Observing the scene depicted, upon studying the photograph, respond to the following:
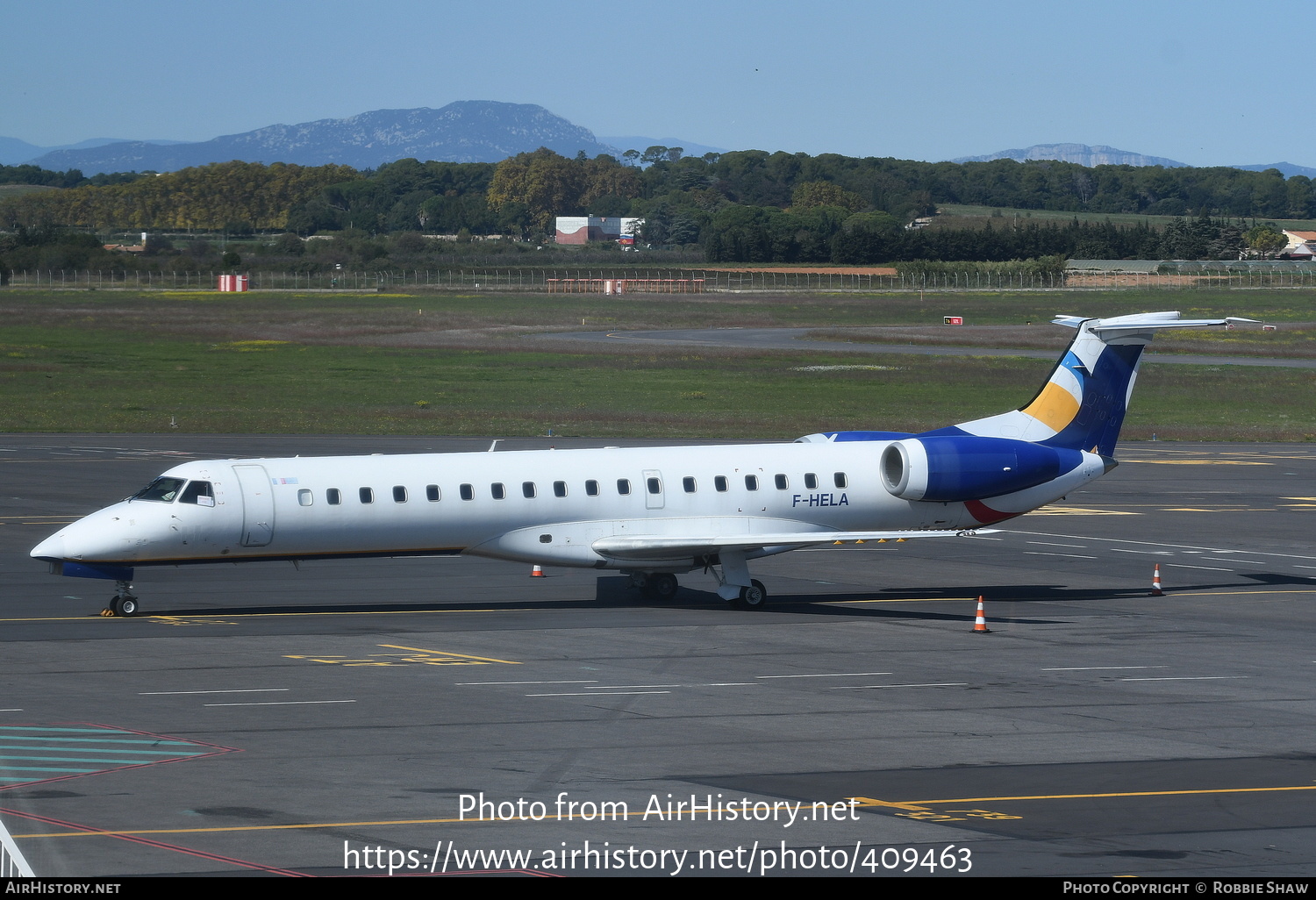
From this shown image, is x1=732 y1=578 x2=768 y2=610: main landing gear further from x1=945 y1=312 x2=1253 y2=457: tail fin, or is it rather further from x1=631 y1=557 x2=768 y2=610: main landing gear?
x1=945 y1=312 x2=1253 y2=457: tail fin

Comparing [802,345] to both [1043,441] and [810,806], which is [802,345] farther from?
[810,806]

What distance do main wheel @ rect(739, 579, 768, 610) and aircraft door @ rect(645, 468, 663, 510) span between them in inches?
92.4

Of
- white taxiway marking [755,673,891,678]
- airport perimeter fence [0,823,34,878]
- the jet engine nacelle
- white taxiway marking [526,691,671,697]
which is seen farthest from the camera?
the jet engine nacelle

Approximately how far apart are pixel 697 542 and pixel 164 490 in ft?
32.2

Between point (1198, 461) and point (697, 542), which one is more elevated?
point (697, 542)

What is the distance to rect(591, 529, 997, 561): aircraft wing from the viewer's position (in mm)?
29203

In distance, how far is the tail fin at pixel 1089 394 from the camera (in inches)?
1321

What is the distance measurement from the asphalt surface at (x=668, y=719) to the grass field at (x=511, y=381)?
1100 inches

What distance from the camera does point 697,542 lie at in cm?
2925

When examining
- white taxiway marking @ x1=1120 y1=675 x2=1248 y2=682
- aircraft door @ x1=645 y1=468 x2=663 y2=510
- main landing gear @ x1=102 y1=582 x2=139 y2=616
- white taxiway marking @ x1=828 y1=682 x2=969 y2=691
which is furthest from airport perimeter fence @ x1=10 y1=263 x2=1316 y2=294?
white taxiway marking @ x1=828 y1=682 x2=969 y2=691

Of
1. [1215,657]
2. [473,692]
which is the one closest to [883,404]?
[1215,657]

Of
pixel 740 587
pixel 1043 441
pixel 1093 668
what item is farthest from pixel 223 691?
pixel 1043 441

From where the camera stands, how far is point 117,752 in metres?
18.0

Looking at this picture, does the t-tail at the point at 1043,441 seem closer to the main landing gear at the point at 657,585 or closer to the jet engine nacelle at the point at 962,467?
the jet engine nacelle at the point at 962,467
